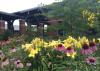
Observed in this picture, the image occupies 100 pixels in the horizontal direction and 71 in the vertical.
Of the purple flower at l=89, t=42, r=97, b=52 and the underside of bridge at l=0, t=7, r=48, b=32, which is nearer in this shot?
the purple flower at l=89, t=42, r=97, b=52

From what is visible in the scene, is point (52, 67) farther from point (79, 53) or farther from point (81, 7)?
point (81, 7)

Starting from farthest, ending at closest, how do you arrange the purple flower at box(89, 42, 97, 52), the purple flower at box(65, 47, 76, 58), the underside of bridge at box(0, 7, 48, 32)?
the underside of bridge at box(0, 7, 48, 32)
the purple flower at box(89, 42, 97, 52)
the purple flower at box(65, 47, 76, 58)

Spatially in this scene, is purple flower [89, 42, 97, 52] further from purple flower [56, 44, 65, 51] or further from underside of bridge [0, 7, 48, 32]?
underside of bridge [0, 7, 48, 32]

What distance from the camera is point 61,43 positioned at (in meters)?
5.37

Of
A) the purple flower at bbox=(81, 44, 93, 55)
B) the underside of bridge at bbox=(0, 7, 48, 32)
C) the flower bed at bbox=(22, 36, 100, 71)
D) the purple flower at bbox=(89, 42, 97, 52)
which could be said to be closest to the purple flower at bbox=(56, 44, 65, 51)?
the flower bed at bbox=(22, 36, 100, 71)

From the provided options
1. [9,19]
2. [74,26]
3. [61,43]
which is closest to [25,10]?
[9,19]

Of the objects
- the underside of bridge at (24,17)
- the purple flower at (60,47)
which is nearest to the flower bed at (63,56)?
the purple flower at (60,47)

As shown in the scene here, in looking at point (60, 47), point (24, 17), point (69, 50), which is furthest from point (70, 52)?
point (24, 17)

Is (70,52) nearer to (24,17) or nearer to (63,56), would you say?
(63,56)

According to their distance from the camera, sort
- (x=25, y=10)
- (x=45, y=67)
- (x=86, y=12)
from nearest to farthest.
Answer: (x=45, y=67), (x=86, y=12), (x=25, y=10)

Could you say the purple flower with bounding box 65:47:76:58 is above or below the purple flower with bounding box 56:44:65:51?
below

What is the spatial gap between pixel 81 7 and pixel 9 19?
862 inches

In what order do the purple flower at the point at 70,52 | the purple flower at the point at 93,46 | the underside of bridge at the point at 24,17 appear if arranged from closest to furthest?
the purple flower at the point at 70,52 → the purple flower at the point at 93,46 → the underside of bridge at the point at 24,17

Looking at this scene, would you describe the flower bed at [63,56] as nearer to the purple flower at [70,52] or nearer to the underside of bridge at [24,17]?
the purple flower at [70,52]
